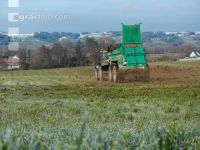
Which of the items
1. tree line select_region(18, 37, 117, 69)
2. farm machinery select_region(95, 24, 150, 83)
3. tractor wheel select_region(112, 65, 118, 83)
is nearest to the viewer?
farm machinery select_region(95, 24, 150, 83)

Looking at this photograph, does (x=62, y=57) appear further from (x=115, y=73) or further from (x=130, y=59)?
(x=130, y=59)

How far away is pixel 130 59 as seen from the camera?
1125 inches

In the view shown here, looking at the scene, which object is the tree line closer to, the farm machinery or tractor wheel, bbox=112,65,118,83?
tractor wheel, bbox=112,65,118,83

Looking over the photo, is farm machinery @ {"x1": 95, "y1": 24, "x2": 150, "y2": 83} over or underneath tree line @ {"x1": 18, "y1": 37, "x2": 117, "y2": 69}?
over

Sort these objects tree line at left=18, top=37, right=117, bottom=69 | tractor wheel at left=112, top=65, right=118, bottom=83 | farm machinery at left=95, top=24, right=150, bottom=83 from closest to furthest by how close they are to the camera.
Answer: farm machinery at left=95, top=24, right=150, bottom=83 < tractor wheel at left=112, top=65, right=118, bottom=83 < tree line at left=18, top=37, right=117, bottom=69

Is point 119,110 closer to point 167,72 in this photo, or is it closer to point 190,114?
point 190,114

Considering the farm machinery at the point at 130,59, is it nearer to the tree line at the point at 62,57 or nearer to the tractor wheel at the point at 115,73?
the tractor wheel at the point at 115,73

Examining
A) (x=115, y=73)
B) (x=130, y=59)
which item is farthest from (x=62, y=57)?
(x=130, y=59)

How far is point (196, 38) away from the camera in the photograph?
158 metres

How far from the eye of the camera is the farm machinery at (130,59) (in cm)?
2861

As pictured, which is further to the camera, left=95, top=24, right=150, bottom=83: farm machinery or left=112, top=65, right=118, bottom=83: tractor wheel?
left=112, top=65, right=118, bottom=83: tractor wheel

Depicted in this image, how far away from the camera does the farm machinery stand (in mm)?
28609

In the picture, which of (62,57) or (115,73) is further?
(62,57)

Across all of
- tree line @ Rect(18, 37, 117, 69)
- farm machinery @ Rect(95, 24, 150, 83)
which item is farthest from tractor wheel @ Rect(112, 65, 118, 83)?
tree line @ Rect(18, 37, 117, 69)
